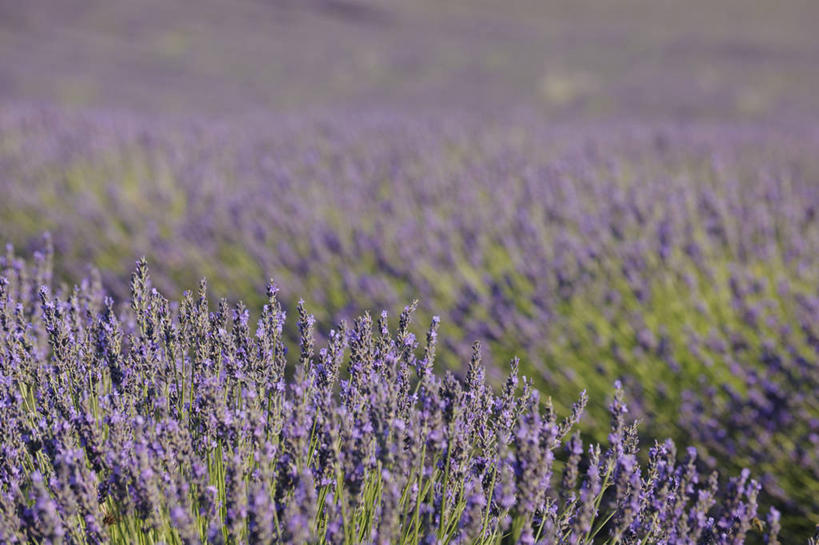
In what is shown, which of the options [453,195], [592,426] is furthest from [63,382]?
[453,195]

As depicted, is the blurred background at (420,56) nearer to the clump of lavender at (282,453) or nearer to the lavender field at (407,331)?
the lavender field at (407,331)

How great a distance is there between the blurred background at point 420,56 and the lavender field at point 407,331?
2.08 m

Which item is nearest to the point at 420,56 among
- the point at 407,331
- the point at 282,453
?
the point at 407,331

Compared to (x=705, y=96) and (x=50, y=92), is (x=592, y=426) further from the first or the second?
(x=50, y=92)

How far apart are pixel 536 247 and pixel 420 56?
1031cm

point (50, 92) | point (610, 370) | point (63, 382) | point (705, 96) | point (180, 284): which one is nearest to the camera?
point (63, 382)

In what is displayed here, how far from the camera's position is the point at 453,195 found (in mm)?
4414

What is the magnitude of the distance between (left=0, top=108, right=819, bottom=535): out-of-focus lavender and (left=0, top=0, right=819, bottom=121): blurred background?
4966 mm

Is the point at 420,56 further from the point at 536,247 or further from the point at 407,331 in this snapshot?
the point at 407,331

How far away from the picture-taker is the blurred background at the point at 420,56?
36.7 feet

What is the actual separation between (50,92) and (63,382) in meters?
11.6

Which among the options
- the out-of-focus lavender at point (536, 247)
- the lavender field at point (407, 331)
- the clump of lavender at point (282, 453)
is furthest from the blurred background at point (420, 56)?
the clump of lavender at point (282, 453)

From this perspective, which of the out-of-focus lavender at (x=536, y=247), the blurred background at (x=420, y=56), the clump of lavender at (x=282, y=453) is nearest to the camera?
the clump of lavender at (x=282, y=453)

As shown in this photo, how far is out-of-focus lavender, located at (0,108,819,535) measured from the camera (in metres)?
2.73
